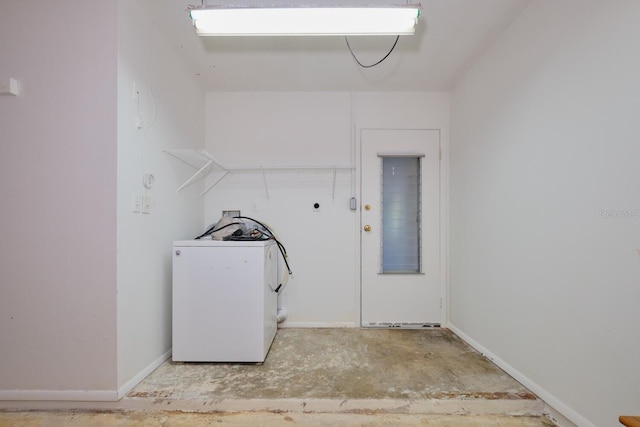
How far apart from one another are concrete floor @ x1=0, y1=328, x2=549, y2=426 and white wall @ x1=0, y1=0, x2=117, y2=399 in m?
0.26

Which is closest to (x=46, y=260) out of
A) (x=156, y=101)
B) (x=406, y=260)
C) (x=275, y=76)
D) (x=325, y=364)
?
(x=156, y=101)

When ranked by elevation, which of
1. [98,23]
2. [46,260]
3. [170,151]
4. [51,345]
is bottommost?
[51,345]

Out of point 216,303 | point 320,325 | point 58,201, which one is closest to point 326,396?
point 216,303

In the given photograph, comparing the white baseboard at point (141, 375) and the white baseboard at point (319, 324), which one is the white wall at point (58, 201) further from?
the white baseboard at point (319, 324)

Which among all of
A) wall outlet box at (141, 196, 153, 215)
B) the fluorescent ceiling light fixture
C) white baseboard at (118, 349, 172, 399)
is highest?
the fluorescent ceiling light fixture

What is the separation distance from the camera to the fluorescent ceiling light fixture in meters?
1.50

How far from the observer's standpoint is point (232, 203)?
275 centimetres

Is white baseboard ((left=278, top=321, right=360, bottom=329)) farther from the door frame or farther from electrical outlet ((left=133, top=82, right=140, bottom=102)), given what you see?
electrical outlet ((left=133, top=82, right=140, bottom=102))

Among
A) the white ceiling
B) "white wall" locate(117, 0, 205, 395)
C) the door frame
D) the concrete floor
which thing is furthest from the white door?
"white wall" locate(117, 0, 205, 395)

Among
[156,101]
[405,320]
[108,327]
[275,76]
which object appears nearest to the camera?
[108,327]

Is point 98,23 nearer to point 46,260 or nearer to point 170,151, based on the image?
point 170,151

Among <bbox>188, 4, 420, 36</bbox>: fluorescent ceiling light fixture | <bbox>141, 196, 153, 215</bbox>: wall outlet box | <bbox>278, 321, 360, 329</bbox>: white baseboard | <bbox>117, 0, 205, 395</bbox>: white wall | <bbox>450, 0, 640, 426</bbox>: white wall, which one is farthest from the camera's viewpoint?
<bbox>278, 321, 360, 329</bbox>: white baseboard

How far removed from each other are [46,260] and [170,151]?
94 centimetres

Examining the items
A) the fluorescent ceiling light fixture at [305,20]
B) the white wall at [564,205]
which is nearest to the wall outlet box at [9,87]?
the fluorescent ceiling light fixture at [305,20]
